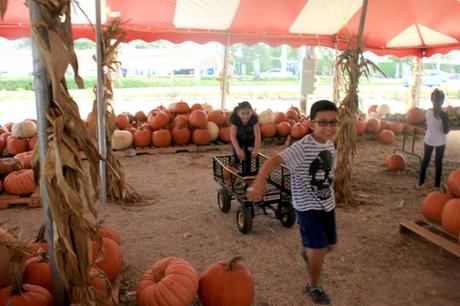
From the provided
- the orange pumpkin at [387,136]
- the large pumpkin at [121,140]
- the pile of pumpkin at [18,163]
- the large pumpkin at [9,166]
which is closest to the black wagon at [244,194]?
the pile of pumpkin at [18,163]

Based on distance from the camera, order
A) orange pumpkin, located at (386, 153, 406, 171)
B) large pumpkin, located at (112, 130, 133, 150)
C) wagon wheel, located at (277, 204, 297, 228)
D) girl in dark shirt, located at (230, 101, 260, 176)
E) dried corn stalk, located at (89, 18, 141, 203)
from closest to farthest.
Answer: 1. wagon wheel, located at (277, 204, 297, 228)
2. girl in dark shirt, located at (230, 101, 260, 176)
3. dried corn stalk, located at (89, 18, 141, 203)
4. orange pumpkin, located at (386, 153, 406, 171)
5. large pumpkin, located at (112, 130, 133, 150)

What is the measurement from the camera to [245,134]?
5516 millimetres

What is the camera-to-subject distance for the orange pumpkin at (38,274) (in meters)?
2.55

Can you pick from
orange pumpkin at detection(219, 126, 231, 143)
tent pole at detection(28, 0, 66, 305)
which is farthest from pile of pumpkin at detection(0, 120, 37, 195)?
orange pumpkin at detection(219, 126, 231, 143)

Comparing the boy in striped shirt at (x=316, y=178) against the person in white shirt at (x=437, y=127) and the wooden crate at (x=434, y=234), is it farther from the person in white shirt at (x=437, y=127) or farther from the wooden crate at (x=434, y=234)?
the person in white shirt at (x=437, y=127)

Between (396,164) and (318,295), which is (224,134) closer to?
(396,164)

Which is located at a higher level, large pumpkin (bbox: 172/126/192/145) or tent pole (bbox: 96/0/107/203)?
tent pole (bbox: 96/0/107/203)

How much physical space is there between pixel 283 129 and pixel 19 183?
20.9 ft

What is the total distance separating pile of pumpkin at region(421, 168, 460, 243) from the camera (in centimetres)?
415

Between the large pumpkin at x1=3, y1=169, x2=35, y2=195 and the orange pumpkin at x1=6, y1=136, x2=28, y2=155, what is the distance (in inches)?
90.4

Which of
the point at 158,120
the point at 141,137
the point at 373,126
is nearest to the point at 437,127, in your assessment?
the point at 373,126

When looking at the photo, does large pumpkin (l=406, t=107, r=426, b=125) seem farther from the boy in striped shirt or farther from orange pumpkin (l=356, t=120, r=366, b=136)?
the boy in striped shirt

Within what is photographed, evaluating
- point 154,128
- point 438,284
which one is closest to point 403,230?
point 438,284

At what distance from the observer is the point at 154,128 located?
30.3 ft
